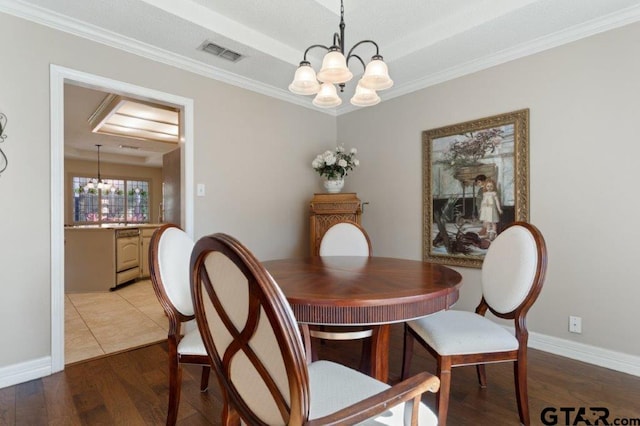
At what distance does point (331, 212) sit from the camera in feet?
11.3

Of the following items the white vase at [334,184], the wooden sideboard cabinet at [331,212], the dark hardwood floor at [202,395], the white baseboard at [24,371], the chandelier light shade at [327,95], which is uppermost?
the chandelier light shade at [327,95]

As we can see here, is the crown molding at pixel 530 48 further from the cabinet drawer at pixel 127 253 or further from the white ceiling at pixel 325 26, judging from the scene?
the cabinet drawer at pixel 127 253

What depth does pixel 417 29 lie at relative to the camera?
2629mm

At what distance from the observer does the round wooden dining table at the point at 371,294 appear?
3.81 ft

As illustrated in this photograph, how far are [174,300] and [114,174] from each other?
7.90 meters

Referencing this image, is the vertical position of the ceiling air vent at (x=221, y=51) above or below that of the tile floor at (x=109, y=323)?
above

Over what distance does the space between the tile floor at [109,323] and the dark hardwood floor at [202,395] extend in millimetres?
281

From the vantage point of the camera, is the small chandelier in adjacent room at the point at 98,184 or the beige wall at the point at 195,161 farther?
the small chandelier in adjacent room at the point at 98,184

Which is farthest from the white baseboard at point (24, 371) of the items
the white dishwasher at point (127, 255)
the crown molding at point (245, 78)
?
the white dishwasher at point (127, 255)

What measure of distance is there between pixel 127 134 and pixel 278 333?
588 centimetres

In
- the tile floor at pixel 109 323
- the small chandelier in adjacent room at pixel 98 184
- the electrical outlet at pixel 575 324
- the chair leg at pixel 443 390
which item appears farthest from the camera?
the small chandelier in adjacent room at pixel 98 184

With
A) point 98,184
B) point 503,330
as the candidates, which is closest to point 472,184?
point 503,330

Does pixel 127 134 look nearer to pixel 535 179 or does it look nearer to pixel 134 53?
pixel 134 53

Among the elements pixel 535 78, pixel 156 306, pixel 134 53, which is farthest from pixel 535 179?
pixel 156 306
